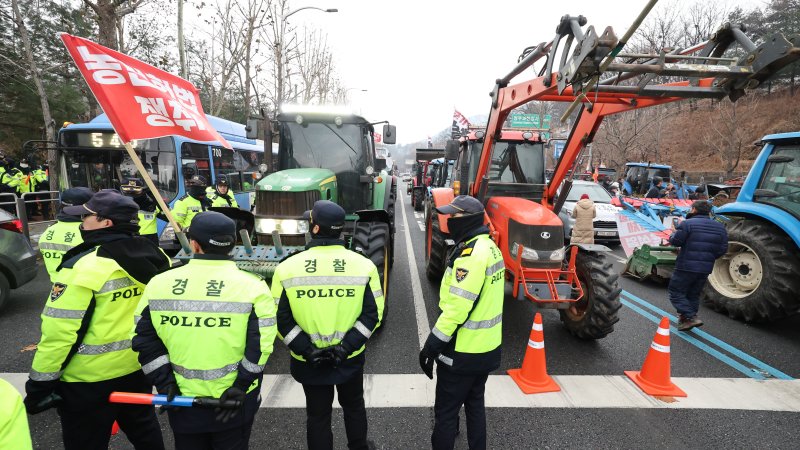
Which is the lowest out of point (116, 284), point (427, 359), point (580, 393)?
point (580, 393)

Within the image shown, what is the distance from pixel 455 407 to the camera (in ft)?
8.34

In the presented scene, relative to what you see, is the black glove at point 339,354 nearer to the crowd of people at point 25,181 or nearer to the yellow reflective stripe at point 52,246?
the yellow reflective stripe at point 52,246

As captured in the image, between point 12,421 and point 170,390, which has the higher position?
point 12,421

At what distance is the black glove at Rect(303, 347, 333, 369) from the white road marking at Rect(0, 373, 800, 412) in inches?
51.5

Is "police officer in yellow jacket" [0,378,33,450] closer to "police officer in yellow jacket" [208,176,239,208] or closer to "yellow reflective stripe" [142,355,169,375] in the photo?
"yellow reflective stripe" [142,355,169,375]

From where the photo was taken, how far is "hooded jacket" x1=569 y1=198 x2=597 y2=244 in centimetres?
778

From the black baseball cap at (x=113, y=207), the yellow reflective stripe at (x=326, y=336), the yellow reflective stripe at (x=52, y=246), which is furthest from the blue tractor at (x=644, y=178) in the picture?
the yellow reflective stripe at (x=52, y=246)

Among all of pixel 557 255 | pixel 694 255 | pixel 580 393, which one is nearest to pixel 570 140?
pixel 557 255

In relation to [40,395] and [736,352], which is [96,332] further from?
[736,352]

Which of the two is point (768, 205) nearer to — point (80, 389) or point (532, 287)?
point (532, 287)

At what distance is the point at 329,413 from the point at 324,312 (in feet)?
2.39

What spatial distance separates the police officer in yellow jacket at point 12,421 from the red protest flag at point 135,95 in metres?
2.56

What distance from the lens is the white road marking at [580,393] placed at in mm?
3371

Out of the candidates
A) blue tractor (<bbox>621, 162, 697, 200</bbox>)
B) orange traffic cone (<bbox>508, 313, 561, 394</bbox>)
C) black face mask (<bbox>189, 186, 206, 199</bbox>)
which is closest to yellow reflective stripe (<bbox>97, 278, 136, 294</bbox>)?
orange traffic cone (<bbox>508, 313, 561, 394</bbox>)
